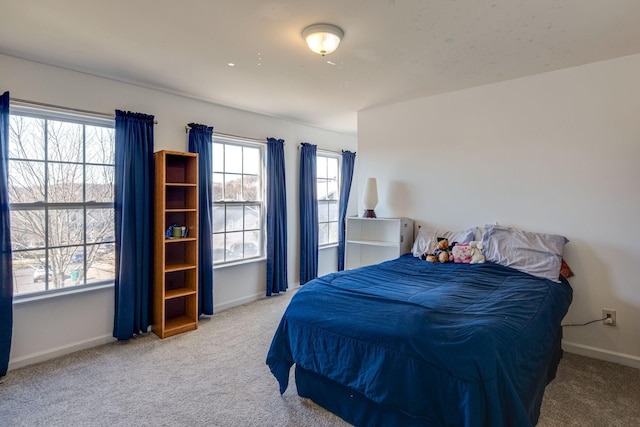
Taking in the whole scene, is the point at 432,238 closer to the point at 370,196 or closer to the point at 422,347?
the point at 370,196

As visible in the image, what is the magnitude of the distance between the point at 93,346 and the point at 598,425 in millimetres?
3833

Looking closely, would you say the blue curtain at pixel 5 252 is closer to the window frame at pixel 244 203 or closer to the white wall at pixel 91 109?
the white wall at pixel 91 109

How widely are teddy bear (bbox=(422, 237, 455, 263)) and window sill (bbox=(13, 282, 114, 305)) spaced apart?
3071 mm

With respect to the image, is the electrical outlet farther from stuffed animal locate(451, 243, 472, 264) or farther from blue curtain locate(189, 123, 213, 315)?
blue curtain locate(189, 123, 213, 315)

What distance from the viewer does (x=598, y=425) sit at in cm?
192

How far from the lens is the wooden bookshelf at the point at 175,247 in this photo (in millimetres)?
3195

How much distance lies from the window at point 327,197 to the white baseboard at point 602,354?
338 centimetres

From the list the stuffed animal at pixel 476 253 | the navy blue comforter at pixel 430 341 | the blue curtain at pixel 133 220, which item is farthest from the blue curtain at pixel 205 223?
the stuffed animal at pixel 476 253

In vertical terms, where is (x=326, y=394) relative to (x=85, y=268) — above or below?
below

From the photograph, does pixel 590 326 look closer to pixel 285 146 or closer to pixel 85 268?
pixel 285 146

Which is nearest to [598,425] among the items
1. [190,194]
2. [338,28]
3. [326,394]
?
[326,394]

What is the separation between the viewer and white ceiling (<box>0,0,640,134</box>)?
1.97 metres

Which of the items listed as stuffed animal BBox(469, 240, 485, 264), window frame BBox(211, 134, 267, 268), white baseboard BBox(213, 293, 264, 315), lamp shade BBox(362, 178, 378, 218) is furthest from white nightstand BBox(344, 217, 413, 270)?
white baseboard BBox(213, 293, 264, 315)

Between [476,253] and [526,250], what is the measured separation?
39 centimetres
